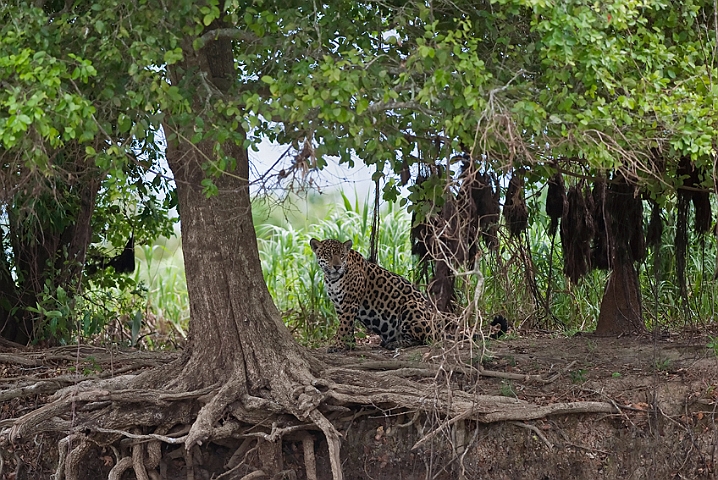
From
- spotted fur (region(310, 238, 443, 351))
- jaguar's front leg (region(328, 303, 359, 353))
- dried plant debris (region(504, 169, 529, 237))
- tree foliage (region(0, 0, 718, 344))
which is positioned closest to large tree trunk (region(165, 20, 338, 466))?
tree foliage (region(0, 0, 718, 344))

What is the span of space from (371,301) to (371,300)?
0.04ft

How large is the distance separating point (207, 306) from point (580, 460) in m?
2.84

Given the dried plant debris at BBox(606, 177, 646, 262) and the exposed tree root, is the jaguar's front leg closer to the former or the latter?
the exposed tree root

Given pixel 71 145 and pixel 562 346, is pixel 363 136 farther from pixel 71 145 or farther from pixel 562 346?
pixel 562 346

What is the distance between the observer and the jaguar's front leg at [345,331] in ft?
27.6

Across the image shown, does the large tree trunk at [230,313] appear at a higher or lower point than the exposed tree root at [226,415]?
higher

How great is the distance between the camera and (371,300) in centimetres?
880

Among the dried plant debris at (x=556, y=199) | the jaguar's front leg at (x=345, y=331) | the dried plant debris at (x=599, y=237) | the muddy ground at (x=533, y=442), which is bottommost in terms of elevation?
the muddy ground at (x=533, y=442)

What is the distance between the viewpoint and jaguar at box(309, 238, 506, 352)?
859cm

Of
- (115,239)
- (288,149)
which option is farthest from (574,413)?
(115,239)

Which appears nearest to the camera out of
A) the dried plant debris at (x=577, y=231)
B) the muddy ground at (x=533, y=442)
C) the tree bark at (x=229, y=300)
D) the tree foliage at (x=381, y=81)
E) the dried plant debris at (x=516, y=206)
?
the tree foliage at (x=381, y=81)

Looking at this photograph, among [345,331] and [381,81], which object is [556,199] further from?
[381,81]

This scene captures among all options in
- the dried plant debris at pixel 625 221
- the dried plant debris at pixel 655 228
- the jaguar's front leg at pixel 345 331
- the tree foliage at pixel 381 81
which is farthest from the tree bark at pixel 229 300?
the dried plant debris at pixel 655 228

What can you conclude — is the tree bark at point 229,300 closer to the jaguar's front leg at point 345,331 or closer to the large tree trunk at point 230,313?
the large tree trunk at point 230,313
